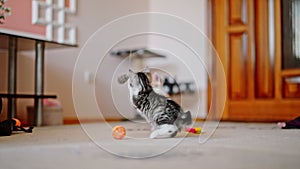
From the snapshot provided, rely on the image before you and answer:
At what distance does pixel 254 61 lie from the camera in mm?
2867

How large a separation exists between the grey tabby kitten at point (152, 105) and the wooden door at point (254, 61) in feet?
5.35

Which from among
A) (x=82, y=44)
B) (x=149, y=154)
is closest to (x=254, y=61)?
(x=82, y=44)

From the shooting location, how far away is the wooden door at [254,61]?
2721 mm

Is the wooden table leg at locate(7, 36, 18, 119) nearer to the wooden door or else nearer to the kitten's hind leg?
the kitten's hind leg

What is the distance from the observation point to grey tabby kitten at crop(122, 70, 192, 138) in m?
1.25

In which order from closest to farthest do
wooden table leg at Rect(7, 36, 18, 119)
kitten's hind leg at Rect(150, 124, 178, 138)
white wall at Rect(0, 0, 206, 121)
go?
kitten's hind leg at Rect(150, 124, 178, 138) → wooden table leg at Rect(7, 36, 18, 119) → white wall at Rect(0, 0, 206, 121)

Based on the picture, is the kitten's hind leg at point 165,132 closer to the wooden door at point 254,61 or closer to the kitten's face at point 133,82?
the kitten's face at point 133,82

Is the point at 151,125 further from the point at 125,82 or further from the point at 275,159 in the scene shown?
the point at 275,159

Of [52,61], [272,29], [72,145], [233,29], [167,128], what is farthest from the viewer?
[233,29]

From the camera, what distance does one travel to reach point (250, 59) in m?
2.89

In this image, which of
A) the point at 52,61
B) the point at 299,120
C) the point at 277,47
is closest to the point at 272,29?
the point at 277,47

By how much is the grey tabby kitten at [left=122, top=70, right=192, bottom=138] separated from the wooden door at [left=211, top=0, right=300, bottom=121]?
5.35ft

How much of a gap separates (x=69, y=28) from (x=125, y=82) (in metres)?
1.61

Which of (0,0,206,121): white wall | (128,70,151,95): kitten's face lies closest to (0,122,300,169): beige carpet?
(128,70,151,95): kitten's face
